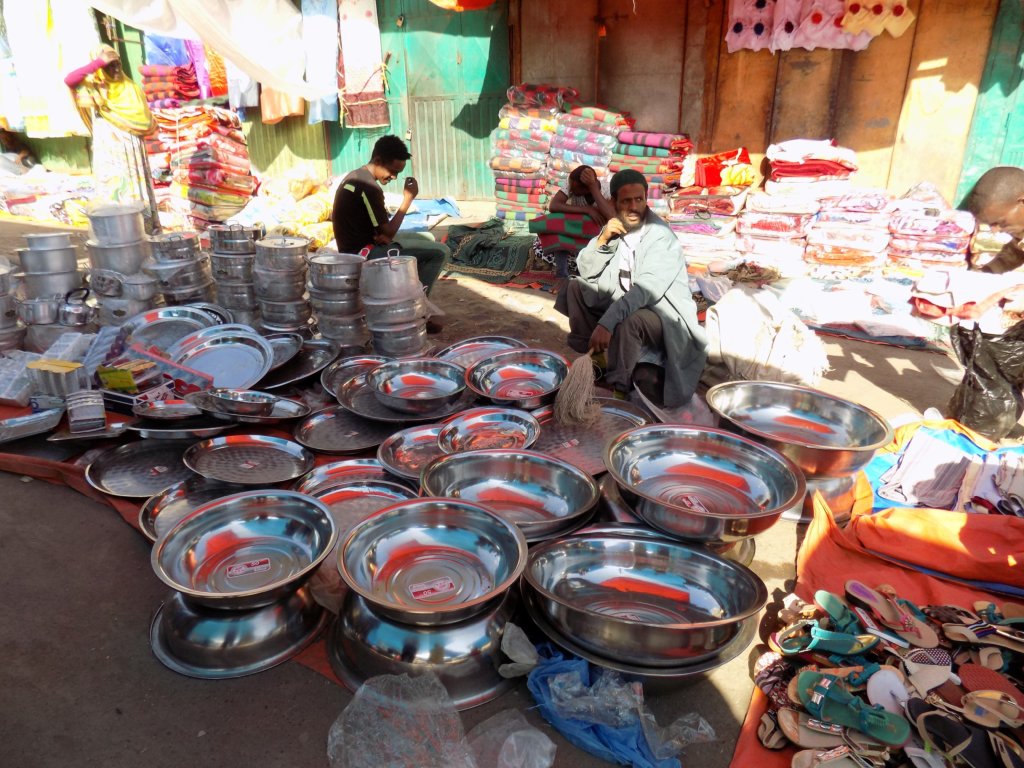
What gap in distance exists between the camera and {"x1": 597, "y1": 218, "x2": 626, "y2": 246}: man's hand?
3.70m

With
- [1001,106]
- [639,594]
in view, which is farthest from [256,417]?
[1001,106]

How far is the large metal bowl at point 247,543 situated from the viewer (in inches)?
A: 81.7

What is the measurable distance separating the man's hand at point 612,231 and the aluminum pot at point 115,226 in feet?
9.07

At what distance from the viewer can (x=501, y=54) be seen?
8188 mm

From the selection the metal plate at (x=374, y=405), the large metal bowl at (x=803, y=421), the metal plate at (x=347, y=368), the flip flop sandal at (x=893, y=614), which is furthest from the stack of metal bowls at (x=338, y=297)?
the flip flop sandal at (x=893, y=614)

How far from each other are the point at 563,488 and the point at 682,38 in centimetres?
588

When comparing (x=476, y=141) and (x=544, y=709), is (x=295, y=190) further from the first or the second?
(x=544, y=709)

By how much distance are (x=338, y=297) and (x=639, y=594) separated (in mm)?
2472

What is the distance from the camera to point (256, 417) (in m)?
2.95

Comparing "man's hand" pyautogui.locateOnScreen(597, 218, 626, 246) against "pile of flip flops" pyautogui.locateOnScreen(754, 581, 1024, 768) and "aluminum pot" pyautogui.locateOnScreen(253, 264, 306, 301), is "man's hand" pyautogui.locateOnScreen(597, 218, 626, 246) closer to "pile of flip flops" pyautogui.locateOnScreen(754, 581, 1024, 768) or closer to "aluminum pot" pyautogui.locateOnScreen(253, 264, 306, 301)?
"aluminum pot" pyautogui.locateOnScreen(253, 264, 306, 301)

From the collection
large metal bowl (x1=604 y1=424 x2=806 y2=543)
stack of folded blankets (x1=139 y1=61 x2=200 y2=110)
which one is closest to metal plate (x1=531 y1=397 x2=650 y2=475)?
large metal bowl (x1=604 y1=424 x2=806 y2=543)

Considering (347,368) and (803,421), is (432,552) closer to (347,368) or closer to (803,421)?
(347,368)

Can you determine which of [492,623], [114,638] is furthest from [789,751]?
[114,638]

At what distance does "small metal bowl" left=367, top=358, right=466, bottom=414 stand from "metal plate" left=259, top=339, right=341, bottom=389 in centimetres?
38
